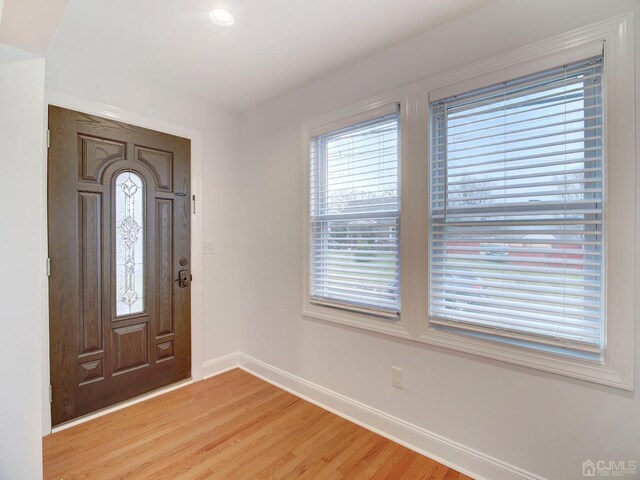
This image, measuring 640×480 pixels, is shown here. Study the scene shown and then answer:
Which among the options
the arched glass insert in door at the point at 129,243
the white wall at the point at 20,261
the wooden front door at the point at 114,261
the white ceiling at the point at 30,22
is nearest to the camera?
the white ceiling at the point at 30,22

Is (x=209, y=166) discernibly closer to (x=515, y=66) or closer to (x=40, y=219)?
(x=40, y=219)

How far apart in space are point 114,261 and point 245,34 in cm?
184

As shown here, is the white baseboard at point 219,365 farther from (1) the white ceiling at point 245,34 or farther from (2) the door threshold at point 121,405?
(1) the white ceiling at point 245,34

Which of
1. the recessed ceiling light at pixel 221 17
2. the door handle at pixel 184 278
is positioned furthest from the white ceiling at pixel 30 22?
the door handle at pixel 184 278

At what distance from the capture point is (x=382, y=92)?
2.02 metres

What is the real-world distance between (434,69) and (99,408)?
3.25 meters

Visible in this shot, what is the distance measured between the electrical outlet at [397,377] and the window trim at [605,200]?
0.77 ft

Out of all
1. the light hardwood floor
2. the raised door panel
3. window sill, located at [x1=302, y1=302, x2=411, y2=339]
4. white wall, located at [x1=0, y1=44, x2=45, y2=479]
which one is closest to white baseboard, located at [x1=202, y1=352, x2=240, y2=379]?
the light hardwood floor

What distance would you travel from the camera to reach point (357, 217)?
85.7 inches

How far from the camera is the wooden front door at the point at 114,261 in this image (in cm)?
203

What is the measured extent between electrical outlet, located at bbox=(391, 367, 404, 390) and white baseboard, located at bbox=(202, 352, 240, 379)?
1.73 metres

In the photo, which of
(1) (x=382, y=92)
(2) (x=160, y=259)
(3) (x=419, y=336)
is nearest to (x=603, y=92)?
(1) (x=382, y=92)

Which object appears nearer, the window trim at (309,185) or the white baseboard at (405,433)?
the white baseboard at (405,433)

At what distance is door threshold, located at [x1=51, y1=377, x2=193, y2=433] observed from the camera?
80.7 inches
